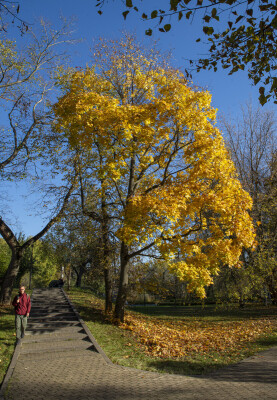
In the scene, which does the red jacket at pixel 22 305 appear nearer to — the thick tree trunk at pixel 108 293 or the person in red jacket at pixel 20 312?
the person in red jacket at pixel 20 312

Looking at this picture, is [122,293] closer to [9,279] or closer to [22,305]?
[22,305]

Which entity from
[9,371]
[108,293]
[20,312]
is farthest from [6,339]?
[108,293]

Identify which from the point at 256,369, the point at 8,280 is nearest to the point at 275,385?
the point at 256,369

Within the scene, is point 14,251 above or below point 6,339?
above

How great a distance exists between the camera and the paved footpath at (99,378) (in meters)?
5.55

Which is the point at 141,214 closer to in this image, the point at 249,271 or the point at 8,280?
the point at 249,271

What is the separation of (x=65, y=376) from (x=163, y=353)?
131 inches

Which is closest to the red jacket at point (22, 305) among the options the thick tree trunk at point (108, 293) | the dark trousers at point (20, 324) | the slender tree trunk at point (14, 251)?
the dark trousers at point (20, 324)

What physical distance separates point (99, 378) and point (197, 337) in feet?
19.9

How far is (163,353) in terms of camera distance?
28.9ft

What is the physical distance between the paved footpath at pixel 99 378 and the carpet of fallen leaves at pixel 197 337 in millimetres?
1542

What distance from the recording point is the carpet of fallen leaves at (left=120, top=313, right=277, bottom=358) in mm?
9273

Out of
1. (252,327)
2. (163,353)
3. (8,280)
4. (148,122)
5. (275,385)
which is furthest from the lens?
(8,280)

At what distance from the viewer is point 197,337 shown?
37.4ft
